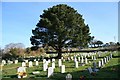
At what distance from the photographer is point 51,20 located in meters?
50.8

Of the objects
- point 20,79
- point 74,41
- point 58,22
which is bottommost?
point 20,79

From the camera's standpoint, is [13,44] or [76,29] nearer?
[76,29]

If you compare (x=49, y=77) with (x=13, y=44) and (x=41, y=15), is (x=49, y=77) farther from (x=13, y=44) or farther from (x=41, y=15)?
(x=13, y=44)

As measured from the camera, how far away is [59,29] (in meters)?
48.7

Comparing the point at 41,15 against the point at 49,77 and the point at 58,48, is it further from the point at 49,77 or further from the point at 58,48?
the point at 49,77

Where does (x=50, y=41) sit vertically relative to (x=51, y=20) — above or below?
below

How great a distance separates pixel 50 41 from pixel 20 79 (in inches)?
1318

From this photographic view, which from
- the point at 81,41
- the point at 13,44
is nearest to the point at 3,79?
the point at 81,41

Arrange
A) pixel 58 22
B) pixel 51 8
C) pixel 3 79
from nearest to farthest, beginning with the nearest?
pixel 3 79 → pixel 58 22 → pixel 51 8

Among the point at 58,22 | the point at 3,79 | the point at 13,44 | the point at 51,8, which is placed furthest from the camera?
the point at 13,44

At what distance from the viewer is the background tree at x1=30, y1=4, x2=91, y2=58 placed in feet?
163

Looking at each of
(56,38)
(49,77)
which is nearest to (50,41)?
(56,38)

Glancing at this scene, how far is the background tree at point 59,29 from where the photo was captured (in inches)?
1950

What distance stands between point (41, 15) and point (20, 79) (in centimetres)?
3647
